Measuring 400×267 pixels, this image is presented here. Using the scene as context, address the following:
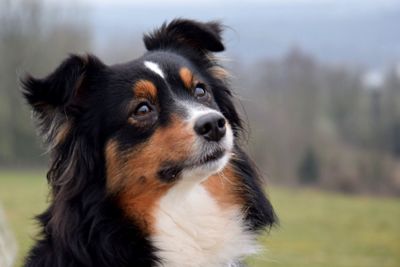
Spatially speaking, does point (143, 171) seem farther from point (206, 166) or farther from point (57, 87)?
point (57, 87)

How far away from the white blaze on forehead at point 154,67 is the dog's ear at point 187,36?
54 cm

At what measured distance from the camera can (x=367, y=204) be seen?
3131cm

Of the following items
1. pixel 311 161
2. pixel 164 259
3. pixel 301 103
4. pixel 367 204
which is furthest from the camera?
pixel 301 103

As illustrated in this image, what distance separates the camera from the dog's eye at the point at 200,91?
466 centimetres

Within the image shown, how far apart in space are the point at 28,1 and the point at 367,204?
27.9m

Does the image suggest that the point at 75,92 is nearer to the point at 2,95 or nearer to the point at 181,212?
the point at 181,212

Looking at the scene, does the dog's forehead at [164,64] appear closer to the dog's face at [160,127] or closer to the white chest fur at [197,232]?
the dog's face at [160,127]

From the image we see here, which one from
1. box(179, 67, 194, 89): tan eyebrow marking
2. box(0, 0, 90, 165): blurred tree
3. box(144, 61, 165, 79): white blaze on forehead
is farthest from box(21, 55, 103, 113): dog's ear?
box(0, 0, 90, 165): blurred tree

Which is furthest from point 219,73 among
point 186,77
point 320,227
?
point 320,227

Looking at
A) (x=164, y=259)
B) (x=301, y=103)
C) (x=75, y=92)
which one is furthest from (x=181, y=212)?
(x=301, y=103)

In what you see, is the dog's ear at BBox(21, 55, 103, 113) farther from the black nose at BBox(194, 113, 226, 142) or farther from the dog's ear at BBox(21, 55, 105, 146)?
the black nose at BBox(194, 113, 226, 142)

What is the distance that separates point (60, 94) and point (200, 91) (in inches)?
41.8

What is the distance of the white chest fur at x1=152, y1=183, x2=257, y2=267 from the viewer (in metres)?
4.31

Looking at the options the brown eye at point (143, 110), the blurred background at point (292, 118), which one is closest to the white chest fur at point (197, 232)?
the brown eye at point (143, 110)
